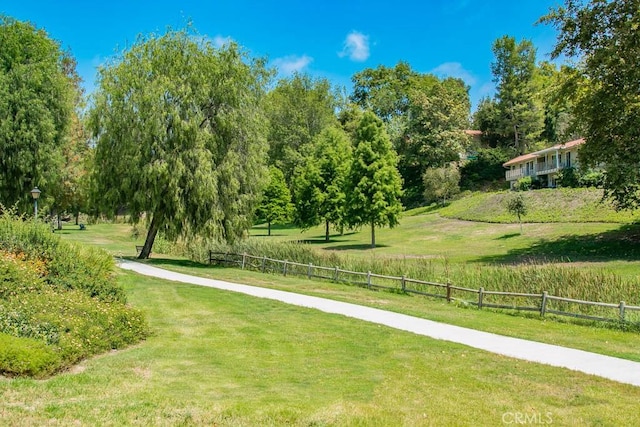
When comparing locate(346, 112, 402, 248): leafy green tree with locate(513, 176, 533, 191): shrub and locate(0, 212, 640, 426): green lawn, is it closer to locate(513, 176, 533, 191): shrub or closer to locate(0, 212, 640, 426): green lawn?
locate(513, 176, 533, 191): shrub

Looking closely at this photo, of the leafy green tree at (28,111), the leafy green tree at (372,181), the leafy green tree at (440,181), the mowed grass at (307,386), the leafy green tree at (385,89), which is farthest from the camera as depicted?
the leafy green tree at (385,89)

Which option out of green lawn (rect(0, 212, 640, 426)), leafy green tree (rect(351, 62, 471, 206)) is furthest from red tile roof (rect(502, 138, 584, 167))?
green lawn (rect(0, 212, 640, 426))

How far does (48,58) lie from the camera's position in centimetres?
3512

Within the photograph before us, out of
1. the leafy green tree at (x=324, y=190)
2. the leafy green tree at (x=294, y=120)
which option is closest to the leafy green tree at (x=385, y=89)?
the leafy green tree at (x=294, y=120)

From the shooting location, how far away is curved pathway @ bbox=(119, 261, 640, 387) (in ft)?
29.2

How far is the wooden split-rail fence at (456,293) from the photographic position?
43.6ft

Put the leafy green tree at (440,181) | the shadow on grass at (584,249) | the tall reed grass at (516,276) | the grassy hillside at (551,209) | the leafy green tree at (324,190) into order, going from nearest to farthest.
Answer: the tall reed grass at (516,276), the shadow on grass at (584,249), the grassy hillside at (551,209), the leafy green tree at (324,190), the leafy green tree at (440,181)

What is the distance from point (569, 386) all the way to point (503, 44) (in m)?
71.3

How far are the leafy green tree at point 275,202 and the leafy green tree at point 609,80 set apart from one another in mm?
33871

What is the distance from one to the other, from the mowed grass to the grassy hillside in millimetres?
32668

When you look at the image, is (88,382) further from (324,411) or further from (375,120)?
(375,120)

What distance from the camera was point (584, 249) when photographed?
3084 centimetres

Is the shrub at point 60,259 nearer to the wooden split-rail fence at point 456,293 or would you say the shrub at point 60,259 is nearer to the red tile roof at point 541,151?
the wooden split-rail fence at point 456,293

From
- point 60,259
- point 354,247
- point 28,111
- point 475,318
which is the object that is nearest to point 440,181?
point 354,247
